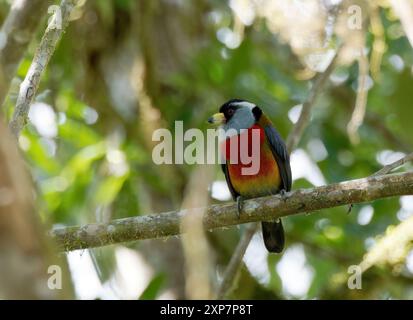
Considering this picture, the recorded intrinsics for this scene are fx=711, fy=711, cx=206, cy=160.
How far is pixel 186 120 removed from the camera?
5930 mm

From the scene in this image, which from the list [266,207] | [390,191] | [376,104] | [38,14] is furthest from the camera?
[376,104]

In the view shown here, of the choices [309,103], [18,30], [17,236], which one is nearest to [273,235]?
[309,103]

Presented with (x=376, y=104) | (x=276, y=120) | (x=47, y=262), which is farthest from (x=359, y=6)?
(x=47, y=262)

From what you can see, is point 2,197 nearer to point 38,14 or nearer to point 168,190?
point 38,14

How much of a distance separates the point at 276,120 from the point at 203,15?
1781mm

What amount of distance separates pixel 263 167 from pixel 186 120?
3.45ft

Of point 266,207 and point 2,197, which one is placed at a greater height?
point 266,207

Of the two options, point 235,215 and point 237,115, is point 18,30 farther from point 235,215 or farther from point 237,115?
point 235,215

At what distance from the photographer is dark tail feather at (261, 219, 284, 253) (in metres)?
5.24

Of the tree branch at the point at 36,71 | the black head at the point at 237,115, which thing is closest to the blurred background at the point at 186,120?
the black head at the point at 237,115

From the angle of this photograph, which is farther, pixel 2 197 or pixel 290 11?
pixel 290 11

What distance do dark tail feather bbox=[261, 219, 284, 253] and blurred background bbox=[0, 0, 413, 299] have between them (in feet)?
1.50

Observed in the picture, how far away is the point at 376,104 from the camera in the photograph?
7.83m

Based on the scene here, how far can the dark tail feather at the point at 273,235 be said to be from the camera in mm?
5238
